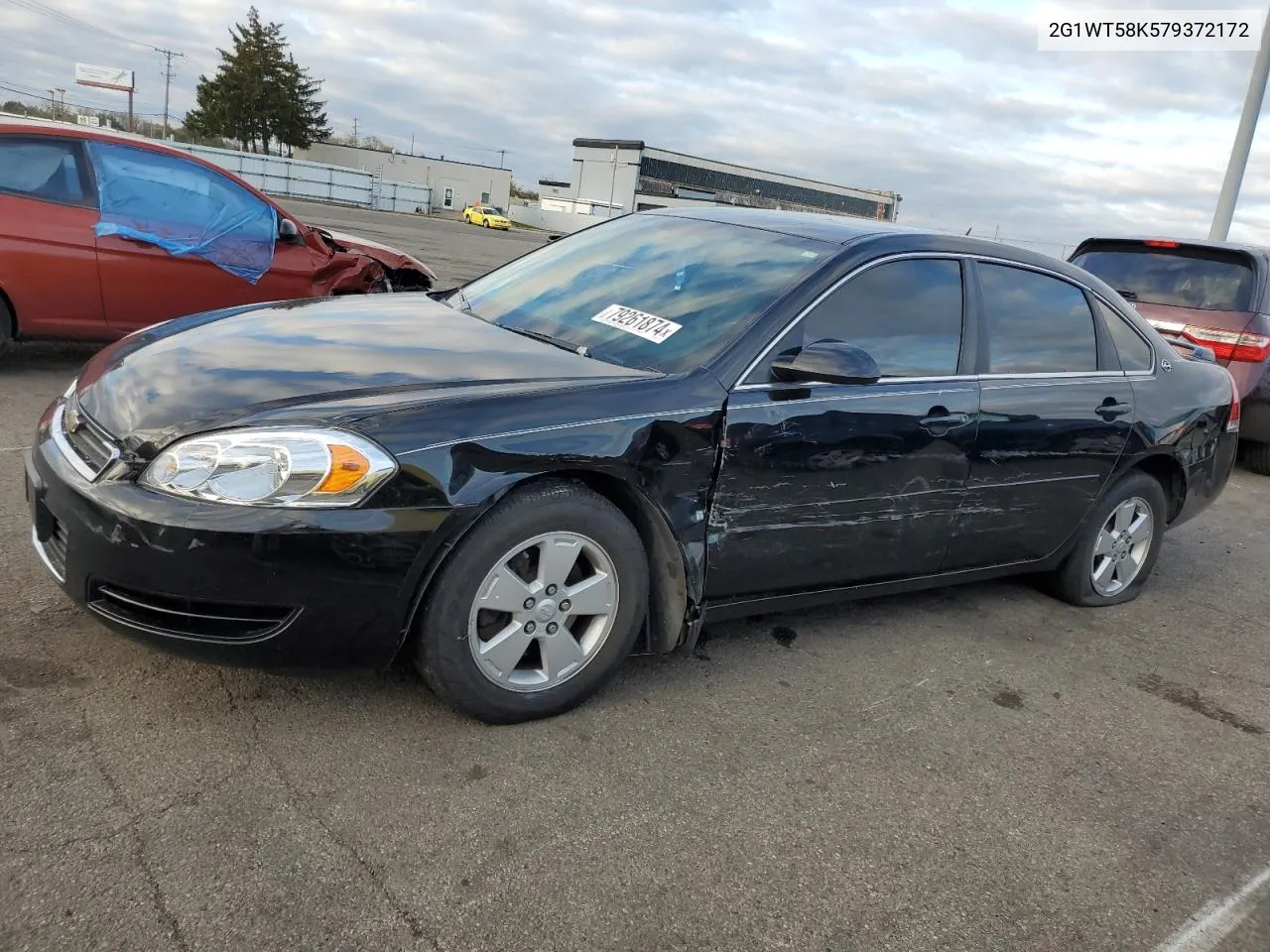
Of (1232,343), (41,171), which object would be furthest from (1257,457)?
(41,171)

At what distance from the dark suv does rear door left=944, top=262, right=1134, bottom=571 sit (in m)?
3.59

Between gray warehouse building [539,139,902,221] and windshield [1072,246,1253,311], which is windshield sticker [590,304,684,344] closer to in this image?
windshield [1072,246,1253,311]

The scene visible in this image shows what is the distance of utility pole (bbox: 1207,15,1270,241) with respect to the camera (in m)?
13.7

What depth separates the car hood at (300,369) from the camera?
8.57 ft

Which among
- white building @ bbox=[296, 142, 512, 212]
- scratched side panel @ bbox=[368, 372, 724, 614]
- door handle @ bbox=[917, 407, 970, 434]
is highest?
white building @ bbox=[296, 142, 512, 212]

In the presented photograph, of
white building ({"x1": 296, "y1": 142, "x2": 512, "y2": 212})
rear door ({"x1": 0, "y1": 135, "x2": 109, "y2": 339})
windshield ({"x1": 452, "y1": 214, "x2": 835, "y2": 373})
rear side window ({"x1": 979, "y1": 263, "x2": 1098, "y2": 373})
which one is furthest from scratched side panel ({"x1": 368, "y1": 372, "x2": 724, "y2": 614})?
white building ({"x1": 296, "y1": 142, "x2": 512, "y2": 212})

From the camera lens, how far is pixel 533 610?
9.12ft

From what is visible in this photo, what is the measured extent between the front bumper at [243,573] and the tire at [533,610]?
0.13 m

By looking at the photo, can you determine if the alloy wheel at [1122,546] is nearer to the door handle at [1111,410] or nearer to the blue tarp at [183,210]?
the door handle at [1111,410]

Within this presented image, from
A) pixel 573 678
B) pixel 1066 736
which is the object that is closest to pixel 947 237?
pixel 1066 736

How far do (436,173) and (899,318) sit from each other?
8247 cm

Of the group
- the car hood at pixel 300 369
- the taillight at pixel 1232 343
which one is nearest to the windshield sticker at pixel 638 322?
the car hood at pixel 300 369

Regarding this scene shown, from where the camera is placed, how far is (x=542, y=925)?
2125 millimetres

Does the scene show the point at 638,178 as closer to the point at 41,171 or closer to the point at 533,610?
the point at 41,171
